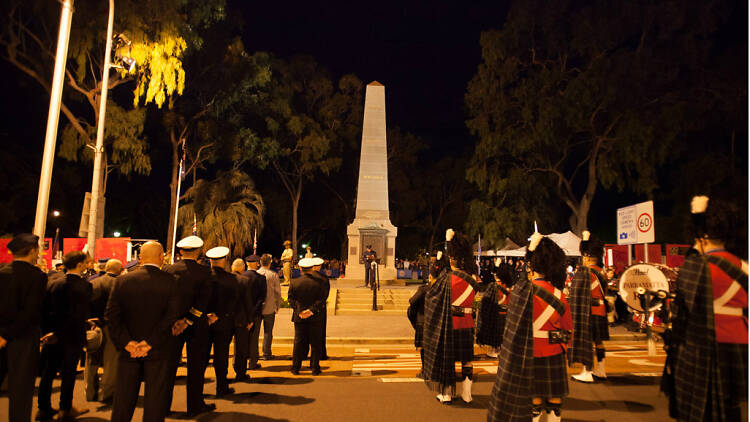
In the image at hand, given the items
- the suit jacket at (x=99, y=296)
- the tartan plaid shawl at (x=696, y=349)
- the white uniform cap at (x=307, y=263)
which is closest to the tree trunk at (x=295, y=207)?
the white uniform cap at (x=307, y=263)

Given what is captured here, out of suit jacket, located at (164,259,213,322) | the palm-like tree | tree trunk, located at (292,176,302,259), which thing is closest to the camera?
suit jacket, located at (164,259,213,322)

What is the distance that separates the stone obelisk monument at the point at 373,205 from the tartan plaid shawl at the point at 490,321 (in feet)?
48.0

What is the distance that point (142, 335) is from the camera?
4.61m

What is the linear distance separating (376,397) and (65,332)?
381cm

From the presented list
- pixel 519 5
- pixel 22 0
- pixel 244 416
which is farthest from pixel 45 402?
pixel 519 5

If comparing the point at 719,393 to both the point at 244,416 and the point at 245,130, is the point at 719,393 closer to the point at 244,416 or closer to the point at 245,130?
the point at 244,416

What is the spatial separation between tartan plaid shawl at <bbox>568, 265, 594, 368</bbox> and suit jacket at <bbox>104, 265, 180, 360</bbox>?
209 inches

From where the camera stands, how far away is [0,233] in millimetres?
26297

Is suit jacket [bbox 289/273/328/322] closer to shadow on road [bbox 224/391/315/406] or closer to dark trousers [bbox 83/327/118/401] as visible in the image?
shadow on road [bbox 224/391/315/406]

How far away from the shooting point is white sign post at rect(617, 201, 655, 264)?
33.6ft

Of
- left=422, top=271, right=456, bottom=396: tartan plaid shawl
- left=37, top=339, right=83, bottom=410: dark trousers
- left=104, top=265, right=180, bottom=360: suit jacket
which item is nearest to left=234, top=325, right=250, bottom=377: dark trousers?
left=37, top=339, right=83, bottom=410: dark trousers

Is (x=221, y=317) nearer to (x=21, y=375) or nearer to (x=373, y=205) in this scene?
(x=21, y=375)

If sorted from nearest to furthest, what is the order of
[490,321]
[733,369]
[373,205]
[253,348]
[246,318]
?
[733,369] < [246,318] < [253,348] < [490,321] < [373,205]

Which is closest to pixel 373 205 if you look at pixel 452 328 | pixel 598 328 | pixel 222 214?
pixel 222 214
